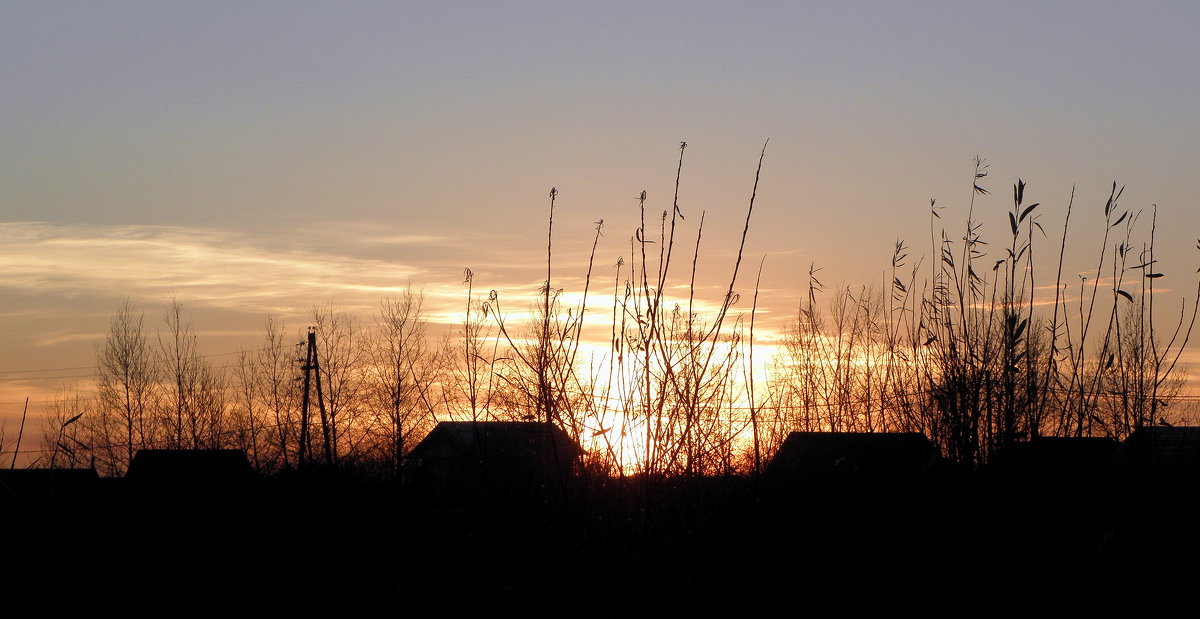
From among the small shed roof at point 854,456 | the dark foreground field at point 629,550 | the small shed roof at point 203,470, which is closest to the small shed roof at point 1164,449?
the dark foreground field at point 629,550

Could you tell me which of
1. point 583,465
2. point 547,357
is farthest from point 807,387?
point 547,357

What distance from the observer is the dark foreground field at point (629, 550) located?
298cm

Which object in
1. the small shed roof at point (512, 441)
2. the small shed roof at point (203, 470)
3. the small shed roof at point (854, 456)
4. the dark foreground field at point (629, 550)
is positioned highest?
the small shed roof at point (512, 441)

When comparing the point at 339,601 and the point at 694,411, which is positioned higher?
the point at 694,411

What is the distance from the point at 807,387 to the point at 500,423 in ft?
5.42

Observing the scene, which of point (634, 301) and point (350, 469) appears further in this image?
point (350, 469)

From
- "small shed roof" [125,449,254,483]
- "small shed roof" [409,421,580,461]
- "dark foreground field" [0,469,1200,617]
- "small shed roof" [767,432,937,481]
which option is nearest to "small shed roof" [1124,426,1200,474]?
"dark foreground field" [0,469,1200,617]

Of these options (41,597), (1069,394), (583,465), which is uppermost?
(1069,394)

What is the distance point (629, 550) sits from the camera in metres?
3.34

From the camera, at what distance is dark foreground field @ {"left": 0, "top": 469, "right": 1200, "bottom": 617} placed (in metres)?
2.98

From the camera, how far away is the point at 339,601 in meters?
2.94

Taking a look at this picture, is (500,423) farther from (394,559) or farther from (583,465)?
(394,559)

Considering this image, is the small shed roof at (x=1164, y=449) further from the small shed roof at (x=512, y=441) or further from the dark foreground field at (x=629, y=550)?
the small shed roof at (x=512, y=441)

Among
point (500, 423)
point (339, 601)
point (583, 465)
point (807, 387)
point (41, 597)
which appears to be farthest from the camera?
point (807, 387)
